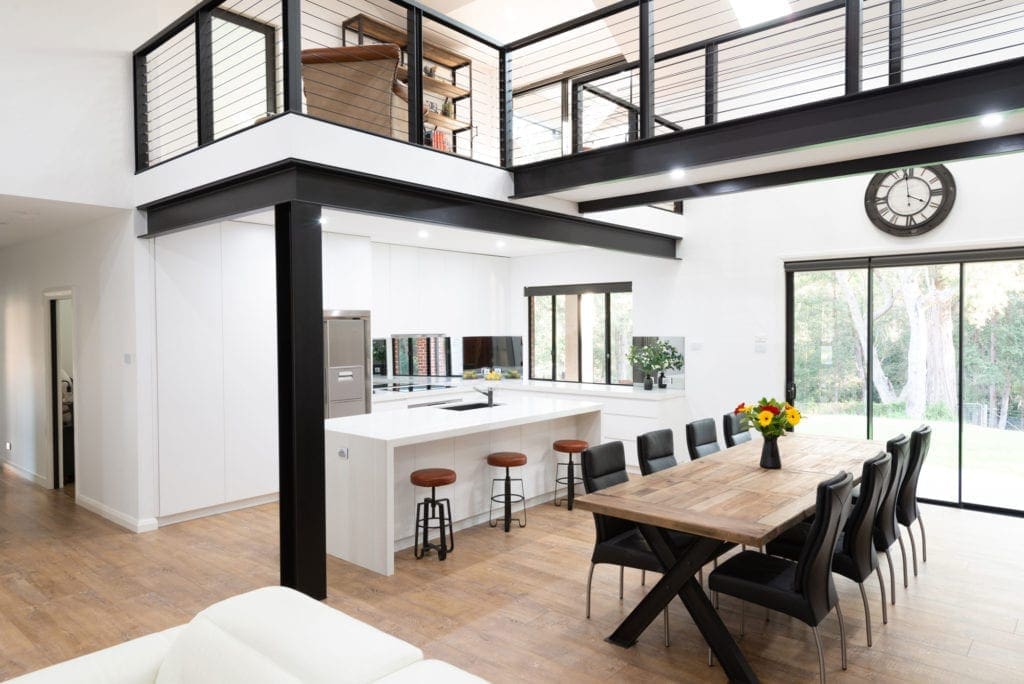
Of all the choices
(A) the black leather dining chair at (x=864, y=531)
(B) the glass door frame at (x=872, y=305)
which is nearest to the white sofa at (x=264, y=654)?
(A) the black leather dining chair at (x=864, y=531)

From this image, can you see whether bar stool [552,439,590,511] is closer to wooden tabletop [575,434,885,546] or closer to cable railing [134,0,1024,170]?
wooden tabletop [575,434,885,546]

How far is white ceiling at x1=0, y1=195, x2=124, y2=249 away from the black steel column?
7.67 feet

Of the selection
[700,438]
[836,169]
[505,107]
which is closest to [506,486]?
[700,438]

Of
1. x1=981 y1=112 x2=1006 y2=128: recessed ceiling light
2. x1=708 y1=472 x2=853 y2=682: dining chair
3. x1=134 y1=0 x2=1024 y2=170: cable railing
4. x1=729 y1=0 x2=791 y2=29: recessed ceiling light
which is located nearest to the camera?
x1=708 y1=472 x2=853 y2=682: dining chair

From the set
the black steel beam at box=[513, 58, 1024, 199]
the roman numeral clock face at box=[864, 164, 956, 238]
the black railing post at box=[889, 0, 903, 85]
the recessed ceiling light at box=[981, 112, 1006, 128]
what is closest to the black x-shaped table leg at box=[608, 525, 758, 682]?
the black steel beam at box=[513, 58, 1024, 199]

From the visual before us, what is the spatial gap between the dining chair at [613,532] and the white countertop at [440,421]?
3.92 ft

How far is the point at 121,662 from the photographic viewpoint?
1.72 m

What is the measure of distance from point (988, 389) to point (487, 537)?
4.48 metres

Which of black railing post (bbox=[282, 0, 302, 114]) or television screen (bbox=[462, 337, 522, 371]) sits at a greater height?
black railing post (bbox=[282, 0, 302, 114])

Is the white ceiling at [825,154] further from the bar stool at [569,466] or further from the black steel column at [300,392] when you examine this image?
the bar stool at [569,466]

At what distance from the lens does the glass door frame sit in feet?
18.3

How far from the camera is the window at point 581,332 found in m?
7.94

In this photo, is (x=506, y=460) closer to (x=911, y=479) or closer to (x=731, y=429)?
(x=731, y=429)

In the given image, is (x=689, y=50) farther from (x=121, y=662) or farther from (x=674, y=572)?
(x=121, y=662)
